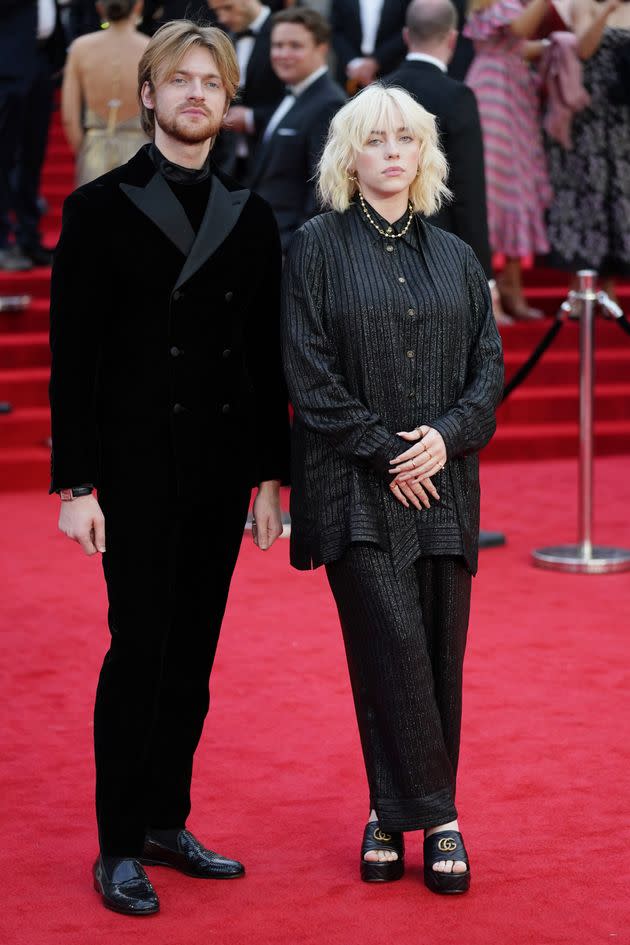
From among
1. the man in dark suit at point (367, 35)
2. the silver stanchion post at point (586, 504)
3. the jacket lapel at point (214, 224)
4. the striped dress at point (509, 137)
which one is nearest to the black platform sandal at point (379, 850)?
the jacket lapel at point (214, 224)

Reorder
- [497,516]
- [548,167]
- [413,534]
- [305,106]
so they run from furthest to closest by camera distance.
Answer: [548,167] → [497,516] → [305,106] → [413,534]

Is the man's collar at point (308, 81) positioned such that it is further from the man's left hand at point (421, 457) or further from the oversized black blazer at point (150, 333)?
the man's left hand at point (421, 457)

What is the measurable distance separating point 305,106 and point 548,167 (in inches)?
117

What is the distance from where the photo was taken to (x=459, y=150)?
20.0ft

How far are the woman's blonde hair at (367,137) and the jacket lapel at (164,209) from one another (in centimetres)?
36

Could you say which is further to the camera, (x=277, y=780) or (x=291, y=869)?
(x=277, y=780)

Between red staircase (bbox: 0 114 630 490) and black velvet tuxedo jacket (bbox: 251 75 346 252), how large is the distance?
2.05 meters

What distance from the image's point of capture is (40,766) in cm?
434

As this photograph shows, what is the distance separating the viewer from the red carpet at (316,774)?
11.1ft

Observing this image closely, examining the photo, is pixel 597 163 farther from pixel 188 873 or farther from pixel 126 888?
pixel 126 888

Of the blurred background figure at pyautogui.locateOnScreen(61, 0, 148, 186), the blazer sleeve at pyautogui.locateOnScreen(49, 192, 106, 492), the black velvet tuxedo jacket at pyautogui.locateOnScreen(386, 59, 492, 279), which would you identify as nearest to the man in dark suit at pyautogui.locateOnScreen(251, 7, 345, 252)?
the black velvet tuxedo jacket at pyautogui.locateOnScreen(386, 59, 492, 279)

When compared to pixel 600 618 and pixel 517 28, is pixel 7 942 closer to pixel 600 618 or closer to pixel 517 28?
pixel 600 618

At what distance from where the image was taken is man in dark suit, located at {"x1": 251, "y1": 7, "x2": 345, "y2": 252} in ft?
22.5

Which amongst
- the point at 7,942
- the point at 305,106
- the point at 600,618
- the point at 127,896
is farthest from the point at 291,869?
the point at 305,106
